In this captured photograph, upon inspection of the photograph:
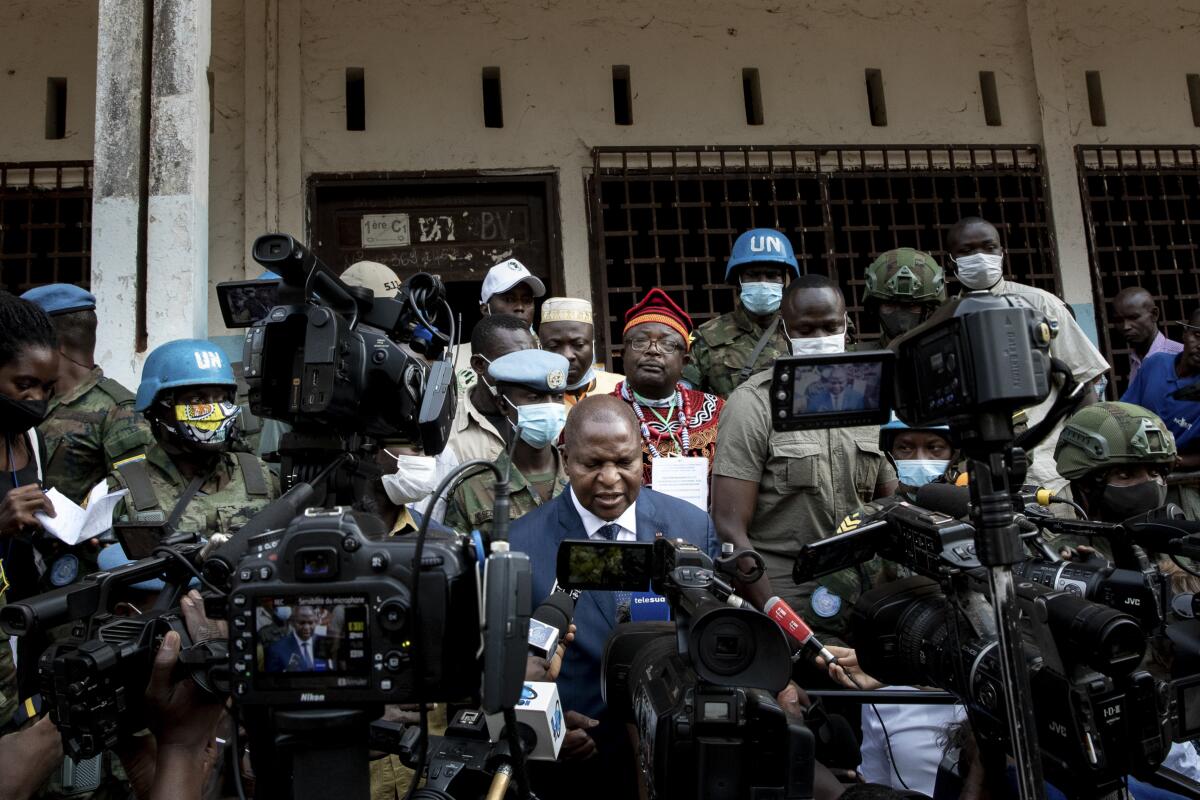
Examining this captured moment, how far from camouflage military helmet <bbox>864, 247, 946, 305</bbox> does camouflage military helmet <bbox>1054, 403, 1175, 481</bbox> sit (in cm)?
111

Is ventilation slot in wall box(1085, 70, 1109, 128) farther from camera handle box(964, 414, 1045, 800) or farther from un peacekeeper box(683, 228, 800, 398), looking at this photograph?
camera handle box(964, 414, 1045, 800)

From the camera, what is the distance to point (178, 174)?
15.0 feet

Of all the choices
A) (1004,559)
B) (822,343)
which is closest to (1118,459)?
(822,343)

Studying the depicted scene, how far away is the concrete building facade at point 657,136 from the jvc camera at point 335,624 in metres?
4.74

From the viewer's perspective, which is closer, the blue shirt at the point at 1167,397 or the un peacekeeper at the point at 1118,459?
the un peacekeeper at the point at 1118,459

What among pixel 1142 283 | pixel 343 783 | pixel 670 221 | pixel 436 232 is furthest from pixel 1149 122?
pixel 343 783

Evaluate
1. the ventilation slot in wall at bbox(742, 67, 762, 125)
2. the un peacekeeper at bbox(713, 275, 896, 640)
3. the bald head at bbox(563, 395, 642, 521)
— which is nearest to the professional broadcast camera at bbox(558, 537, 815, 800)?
the bald head at bbox(563, 395, 642, 521)

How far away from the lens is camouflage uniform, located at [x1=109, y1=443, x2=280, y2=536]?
3.56 m

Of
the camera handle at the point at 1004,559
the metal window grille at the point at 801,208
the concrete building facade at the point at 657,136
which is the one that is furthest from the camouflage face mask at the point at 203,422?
the metal window grille at the point at 801,208

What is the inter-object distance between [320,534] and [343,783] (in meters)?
0.46

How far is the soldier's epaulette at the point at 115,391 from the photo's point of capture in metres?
4.06

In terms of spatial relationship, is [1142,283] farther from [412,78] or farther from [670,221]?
[412,78]

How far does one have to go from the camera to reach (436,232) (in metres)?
6.75

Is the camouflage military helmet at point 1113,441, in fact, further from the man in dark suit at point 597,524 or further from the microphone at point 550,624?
the microphone at point 550,624
